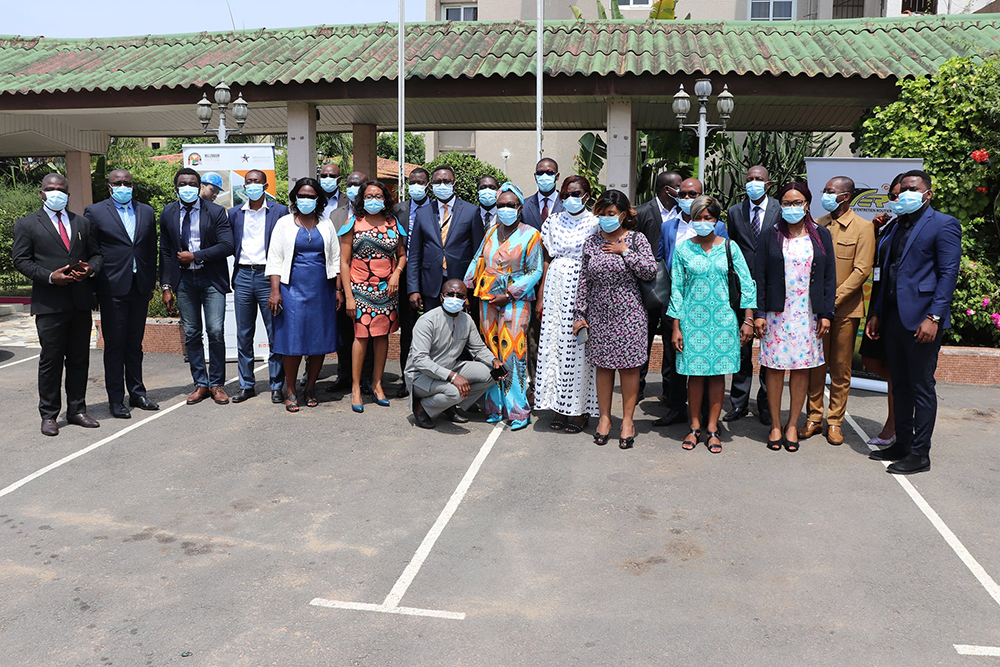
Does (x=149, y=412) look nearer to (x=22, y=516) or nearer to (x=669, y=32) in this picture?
(x=22, y=516)

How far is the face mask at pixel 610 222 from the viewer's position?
649 centimetres

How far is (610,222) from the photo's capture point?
6.51 m

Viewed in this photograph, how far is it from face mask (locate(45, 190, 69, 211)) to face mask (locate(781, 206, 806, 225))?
18.6 feet

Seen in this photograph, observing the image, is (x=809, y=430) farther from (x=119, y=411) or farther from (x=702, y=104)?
(x=119, y=411)

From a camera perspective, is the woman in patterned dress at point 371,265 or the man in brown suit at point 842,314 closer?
the man in brown suit at point 842,314

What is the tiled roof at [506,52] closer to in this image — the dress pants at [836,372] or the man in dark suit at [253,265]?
the man in dark suit at [253,265]

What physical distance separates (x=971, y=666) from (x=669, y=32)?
394 inches

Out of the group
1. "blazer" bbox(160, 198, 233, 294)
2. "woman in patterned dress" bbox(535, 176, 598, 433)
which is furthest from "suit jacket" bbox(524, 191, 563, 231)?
"blazer" bbox(160, 198, 233, 294)

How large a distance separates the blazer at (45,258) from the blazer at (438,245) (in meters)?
2.73

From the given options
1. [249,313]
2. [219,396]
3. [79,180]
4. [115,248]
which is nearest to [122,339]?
[115,248]

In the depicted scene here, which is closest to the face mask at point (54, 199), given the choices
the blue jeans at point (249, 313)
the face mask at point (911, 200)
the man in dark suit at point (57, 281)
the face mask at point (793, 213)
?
the man in dark suit at point (57, 281)

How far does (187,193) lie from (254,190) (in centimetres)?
59

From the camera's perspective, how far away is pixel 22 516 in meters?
5.33

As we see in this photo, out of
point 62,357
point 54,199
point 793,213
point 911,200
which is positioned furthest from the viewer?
point 62,357
